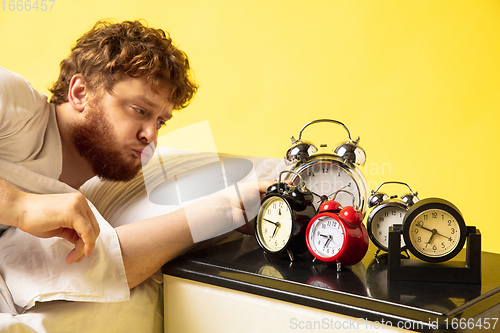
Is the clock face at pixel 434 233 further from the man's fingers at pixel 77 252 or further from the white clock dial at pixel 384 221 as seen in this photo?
the man's fingers at pixel 77 252

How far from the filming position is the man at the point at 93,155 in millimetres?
857

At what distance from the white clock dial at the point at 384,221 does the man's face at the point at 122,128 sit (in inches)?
30.0

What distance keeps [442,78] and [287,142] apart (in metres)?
0.83

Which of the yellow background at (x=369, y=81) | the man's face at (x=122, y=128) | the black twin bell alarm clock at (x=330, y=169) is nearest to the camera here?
the black twin bell alarm clock at (x=330, y=169)

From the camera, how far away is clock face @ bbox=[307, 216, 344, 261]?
84 centimetres

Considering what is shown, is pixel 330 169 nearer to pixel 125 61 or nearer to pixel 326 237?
pixel 326 237

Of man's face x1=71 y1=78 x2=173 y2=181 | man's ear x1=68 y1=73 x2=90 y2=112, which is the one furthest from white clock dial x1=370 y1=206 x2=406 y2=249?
man's ear x1=68 y1=73 x2=90 y2=112

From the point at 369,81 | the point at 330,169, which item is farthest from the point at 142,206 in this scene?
the point at 369,81

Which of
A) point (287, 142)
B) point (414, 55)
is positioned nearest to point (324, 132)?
point (287, 142)

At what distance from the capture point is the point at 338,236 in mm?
841

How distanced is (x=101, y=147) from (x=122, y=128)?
0.11m

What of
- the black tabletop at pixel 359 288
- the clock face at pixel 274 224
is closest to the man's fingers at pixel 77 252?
the black tabletop at pixel 359 288

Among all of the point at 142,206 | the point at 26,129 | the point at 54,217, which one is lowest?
the point at 142,206

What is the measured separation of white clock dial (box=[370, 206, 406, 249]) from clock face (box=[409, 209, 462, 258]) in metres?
0.11
